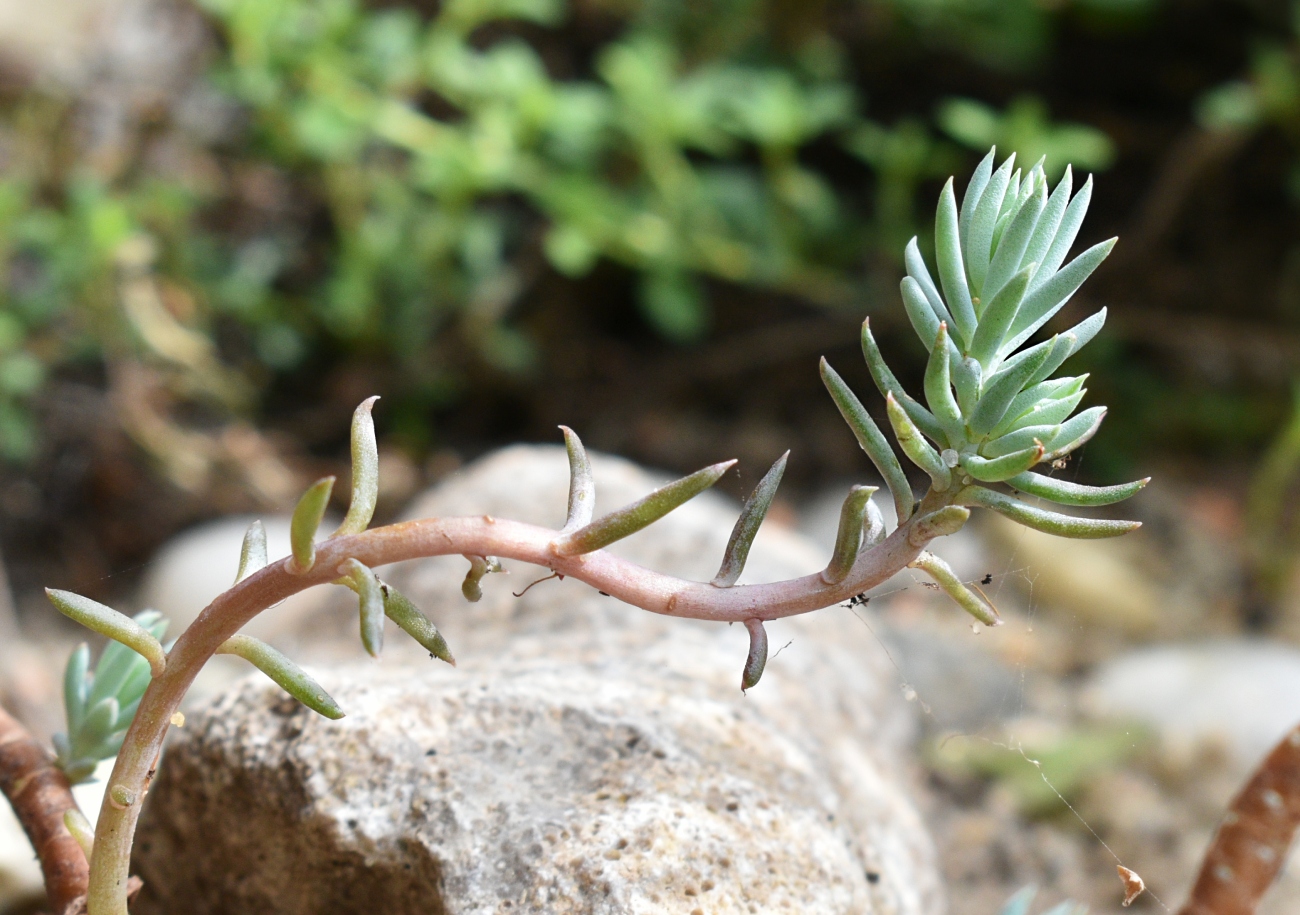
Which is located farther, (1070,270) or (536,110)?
(536,110)

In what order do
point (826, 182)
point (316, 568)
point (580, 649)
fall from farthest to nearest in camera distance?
point (826, 182) < point (580, 649) < point (316, 568)

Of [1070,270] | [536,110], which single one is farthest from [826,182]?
[1070,270]

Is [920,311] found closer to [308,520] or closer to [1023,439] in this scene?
[1023,439]

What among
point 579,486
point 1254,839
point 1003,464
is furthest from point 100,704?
point 1254,839

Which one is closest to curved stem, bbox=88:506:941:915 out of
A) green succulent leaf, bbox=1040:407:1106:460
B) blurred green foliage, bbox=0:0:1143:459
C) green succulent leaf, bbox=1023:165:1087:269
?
green succulent leaf, bbox=1040:407:1106:460

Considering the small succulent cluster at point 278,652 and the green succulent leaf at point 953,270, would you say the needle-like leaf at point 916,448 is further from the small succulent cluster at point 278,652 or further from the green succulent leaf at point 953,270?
the small succulent cluster at point 278,652

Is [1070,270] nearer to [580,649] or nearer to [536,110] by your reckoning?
[580,649]

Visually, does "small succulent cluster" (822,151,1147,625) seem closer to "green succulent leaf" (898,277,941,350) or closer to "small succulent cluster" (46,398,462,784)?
"green succulent leaf" (898,277,941,350)
